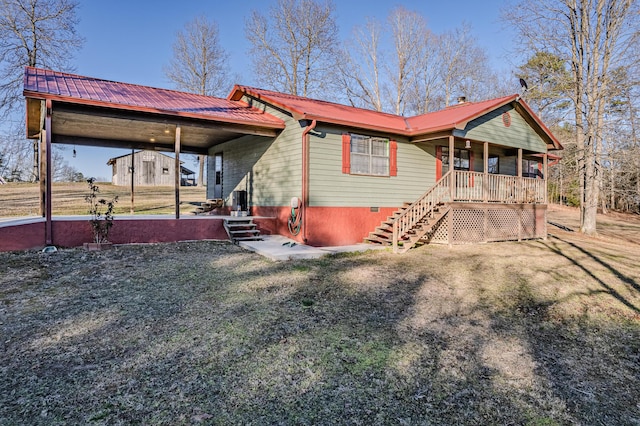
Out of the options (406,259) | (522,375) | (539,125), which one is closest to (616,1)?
(539,125)

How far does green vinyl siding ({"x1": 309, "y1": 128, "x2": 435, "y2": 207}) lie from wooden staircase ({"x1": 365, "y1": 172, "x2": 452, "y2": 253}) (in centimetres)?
81

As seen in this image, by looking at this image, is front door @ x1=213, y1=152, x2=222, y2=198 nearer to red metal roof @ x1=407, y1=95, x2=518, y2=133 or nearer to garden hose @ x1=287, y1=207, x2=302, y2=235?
garden hose @ x1=287, y1=207, x2=302, y2=235

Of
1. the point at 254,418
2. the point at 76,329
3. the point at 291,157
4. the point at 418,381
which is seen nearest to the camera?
the point at 254,418

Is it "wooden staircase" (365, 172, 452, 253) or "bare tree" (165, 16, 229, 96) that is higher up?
"bare tree" (165, 16, 229, 96)

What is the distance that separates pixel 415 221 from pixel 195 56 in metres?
25.3

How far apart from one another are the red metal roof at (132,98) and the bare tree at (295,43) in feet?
48.5

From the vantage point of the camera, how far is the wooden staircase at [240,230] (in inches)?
373

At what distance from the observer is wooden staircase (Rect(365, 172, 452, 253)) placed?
9.51m

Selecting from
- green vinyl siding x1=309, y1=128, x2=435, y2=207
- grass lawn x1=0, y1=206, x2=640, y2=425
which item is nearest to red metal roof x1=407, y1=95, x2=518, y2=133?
green vinyl siding x1=309, y1=128, x2=435, y2=207

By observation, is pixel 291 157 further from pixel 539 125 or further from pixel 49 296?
pixel 539 125

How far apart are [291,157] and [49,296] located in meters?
6.02

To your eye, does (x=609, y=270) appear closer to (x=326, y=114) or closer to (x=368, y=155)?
(x=368, y=155)

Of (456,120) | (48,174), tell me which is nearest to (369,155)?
(456,120)

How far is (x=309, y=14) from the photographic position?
968 inches
